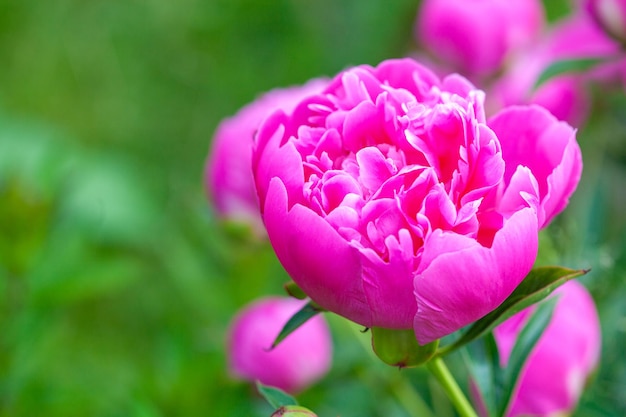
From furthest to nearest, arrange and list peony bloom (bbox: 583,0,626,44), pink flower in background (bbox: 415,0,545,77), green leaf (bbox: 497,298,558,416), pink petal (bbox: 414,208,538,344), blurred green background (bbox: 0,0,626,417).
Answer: pink flower in background (bbox: 415,0,545,77)
blurred green background (bbox: 0,0,626,417)
peony bloom (bbox: 583,0,626,44)
green leaf (bbox: 497,298,558,416)
pink petal (bbox: 414,208,538,344)

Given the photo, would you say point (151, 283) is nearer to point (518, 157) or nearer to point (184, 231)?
point (184, 231)

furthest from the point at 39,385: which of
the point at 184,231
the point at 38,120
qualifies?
the point at 38,120

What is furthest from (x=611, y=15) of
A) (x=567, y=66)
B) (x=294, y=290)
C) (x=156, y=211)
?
(x=156, y=211)

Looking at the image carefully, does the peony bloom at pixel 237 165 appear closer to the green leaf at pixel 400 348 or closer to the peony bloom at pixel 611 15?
the peony bloom at pixel 611 15

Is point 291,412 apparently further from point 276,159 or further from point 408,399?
point 408,399

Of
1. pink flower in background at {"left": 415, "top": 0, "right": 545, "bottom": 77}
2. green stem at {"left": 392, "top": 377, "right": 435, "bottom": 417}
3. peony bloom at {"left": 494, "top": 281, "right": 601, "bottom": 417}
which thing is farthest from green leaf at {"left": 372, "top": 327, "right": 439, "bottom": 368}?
pink flower in background at {"left": 415, "top": 0, "right": 545, "bottom": 77}

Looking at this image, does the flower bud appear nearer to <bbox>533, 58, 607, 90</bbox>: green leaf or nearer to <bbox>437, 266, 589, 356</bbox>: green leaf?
<bbox>437, 266, 589, 356</bbox>: green leaf

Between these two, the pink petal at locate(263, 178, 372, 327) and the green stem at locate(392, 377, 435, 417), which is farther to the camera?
the green stem at locate(392, 377, 435, 417)
